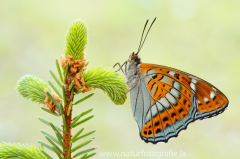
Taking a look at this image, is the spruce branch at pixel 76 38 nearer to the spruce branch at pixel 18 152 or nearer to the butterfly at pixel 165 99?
the spruce branch at pixel 18 152

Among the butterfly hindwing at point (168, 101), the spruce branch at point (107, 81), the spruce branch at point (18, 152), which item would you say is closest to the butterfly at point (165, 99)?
the butterfly hindwing at point (168, 101)

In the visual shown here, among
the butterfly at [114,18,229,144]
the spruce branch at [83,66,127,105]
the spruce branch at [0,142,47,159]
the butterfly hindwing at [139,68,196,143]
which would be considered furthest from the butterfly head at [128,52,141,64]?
the spruce branch at [0,142,47,159]

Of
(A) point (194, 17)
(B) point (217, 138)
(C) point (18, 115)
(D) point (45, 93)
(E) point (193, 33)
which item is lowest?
(D) point (45, 93)

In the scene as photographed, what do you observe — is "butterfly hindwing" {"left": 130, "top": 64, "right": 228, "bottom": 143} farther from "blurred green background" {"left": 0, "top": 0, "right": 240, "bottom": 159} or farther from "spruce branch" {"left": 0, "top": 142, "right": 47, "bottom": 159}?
"blurred green background" {"left": 0, "top": 0, "right": 240, "bottom": 159}

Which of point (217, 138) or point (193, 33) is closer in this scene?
point (217, 138)

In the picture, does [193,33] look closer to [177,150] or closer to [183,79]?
[177,150]

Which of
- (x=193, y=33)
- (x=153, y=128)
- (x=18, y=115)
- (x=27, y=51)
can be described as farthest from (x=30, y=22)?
(x=153, y=128)

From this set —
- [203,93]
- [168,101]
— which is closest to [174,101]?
[168,101]

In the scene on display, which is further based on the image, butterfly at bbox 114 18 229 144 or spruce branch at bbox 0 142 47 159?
butterfly at bbox 114 18 229 144

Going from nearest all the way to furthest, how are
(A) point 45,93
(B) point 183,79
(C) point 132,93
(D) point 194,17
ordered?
1. (A) point 45,93
2. (B) point 183,79
3. (C) point 132,93
4. (D) point 194,17
